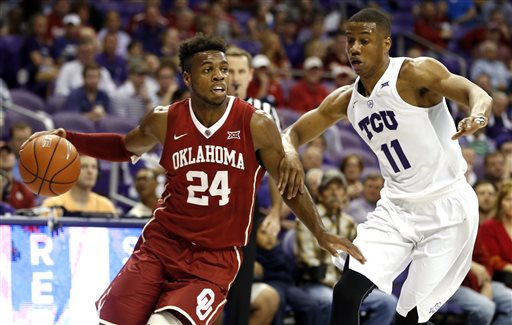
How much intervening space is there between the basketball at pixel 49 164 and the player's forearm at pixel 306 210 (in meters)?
1.24

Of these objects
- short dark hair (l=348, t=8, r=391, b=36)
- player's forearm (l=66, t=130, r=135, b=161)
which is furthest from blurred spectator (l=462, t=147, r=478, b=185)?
player's forearm (l=66, t=130, r=135, b=161)

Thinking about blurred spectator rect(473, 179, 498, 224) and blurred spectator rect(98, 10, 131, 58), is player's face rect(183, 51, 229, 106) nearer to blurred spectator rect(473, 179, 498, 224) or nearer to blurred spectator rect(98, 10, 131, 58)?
blurred spectator rect(473, 179, 498, 224)

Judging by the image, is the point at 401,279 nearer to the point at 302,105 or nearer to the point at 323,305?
the point at 323,305

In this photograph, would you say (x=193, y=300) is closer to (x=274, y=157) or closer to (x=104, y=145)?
(x=274, y=157)

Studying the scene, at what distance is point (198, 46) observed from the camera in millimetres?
4680

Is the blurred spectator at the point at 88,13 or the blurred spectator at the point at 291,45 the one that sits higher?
the blurred spectator at the point at 88,13

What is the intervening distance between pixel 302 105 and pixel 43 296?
5667 millimetres

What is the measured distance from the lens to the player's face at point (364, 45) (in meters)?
4.88

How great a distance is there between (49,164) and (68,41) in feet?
21.1

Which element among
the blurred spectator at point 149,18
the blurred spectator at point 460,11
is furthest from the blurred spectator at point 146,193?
the blurred spectator at point 460,11

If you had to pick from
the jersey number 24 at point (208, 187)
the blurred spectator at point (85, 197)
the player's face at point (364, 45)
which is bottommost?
the blurred spectator at point (85, 197)

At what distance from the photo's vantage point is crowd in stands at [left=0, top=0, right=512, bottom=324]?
729 cm

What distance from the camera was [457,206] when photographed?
16.1 ft

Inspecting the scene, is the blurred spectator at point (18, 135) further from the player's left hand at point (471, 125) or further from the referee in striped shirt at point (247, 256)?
the player's left hand at point (471, 125)
